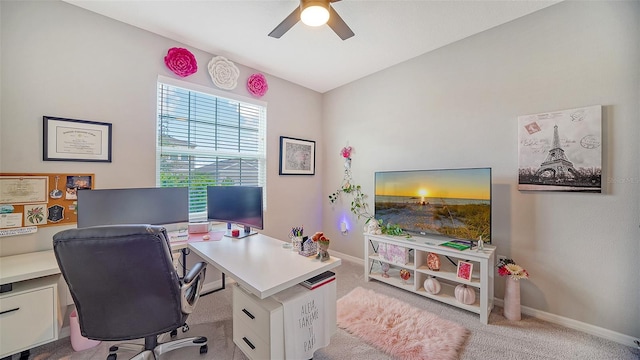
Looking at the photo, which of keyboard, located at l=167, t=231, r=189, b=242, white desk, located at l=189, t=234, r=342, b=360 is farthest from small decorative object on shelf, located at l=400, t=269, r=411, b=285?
keyboard, located at l=167, t=231, r=189, b=242

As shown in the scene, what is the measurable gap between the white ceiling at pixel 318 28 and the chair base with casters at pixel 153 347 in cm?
252

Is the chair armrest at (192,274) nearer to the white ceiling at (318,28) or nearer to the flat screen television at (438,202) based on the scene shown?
the flat screen television at (438,202)

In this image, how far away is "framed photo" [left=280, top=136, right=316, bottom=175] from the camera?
3.30 meters

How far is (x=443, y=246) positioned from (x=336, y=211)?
1.73m

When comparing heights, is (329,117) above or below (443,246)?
above

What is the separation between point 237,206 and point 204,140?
39.2 inches

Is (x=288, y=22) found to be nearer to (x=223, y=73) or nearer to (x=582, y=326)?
Result: (x=223, y=73)

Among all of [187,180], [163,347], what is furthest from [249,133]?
[163,347]

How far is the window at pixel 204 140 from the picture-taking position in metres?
2.38

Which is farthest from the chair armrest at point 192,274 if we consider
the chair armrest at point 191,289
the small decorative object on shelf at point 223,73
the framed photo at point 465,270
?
the framed photo at point 465,270

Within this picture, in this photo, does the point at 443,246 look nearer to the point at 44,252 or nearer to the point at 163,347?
the point at 163,347

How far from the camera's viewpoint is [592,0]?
1772 millimetres

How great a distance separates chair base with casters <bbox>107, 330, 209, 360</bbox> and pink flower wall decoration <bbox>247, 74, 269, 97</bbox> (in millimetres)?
2602

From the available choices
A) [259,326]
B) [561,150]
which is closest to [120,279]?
[259,326]
